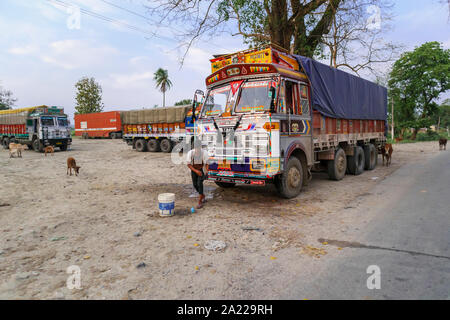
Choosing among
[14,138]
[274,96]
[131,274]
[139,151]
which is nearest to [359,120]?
[274,96]

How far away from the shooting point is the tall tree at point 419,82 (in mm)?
35719

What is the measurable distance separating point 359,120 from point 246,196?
6576mm

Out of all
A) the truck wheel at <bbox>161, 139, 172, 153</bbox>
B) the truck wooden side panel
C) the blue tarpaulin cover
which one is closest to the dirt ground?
the truck wooden side panel

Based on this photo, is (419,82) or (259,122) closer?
(259,122)

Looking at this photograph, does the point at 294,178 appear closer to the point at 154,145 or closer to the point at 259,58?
the point at 259,58

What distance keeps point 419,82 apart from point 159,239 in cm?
4226

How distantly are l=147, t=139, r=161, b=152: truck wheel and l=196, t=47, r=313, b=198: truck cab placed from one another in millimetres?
A: 14047

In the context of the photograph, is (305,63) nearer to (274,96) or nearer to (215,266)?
(274,96)

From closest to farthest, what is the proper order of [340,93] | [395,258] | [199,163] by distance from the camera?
[395,258] < [199,163] < [340,93]

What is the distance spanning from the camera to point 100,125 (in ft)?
126

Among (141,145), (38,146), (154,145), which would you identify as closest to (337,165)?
(154,145)

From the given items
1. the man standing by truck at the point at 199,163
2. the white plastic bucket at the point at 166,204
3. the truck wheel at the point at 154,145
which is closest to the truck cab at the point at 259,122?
the man standing by truck at the point at 199,163

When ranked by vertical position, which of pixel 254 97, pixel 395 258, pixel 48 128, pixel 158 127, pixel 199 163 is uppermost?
pixel 48 128

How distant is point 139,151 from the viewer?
22.0 metres
